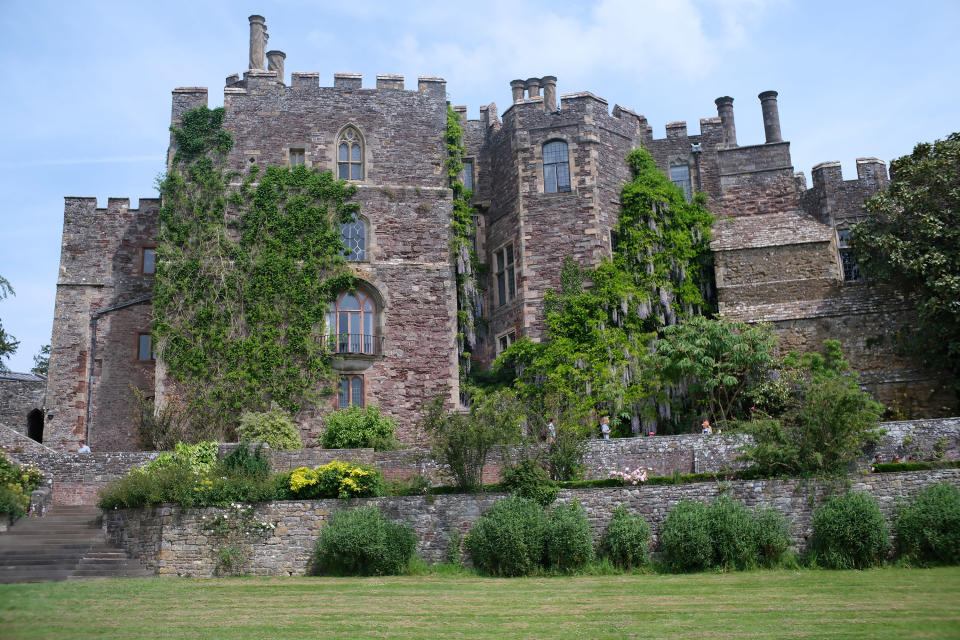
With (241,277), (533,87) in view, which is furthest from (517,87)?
(241,277)

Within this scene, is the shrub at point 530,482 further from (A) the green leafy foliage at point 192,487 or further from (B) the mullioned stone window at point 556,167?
(B) the mullioned stone window at point 556,167

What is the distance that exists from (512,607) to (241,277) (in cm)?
1649

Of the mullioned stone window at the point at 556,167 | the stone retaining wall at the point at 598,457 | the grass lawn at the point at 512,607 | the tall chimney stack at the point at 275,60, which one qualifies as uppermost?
the tall chimney stack at the point at 275,60

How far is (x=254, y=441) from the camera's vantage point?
2469 cm

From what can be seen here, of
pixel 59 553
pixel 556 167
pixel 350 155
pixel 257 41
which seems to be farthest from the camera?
pixel 257 41

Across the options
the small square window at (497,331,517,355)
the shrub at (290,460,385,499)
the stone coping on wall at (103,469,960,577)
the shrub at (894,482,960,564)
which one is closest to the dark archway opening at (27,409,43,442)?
the stone coping on wall at (103,469,960,577)

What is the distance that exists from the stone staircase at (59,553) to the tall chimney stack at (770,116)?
25.1 m

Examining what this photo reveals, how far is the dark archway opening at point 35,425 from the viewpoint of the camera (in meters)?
34.2

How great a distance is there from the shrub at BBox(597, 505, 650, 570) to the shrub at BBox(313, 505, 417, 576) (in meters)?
4.09

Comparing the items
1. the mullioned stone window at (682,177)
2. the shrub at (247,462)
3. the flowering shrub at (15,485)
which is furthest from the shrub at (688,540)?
the mullioned stone window at (682,177)

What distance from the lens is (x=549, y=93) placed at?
3117 cm

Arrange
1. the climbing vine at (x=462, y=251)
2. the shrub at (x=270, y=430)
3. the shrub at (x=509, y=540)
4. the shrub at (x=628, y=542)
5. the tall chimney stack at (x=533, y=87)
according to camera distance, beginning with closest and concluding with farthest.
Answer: the shrub at (x=509, y=540), the shrub at (x=628, y=542), the shrub at (x=270, y=430), the climbing vine at (x=462, y=251), the tall chimney stack at (x=533, y=87)

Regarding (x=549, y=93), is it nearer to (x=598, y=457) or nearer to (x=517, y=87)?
(x=517, y=87)

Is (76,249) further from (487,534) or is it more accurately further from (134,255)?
(487,534)
